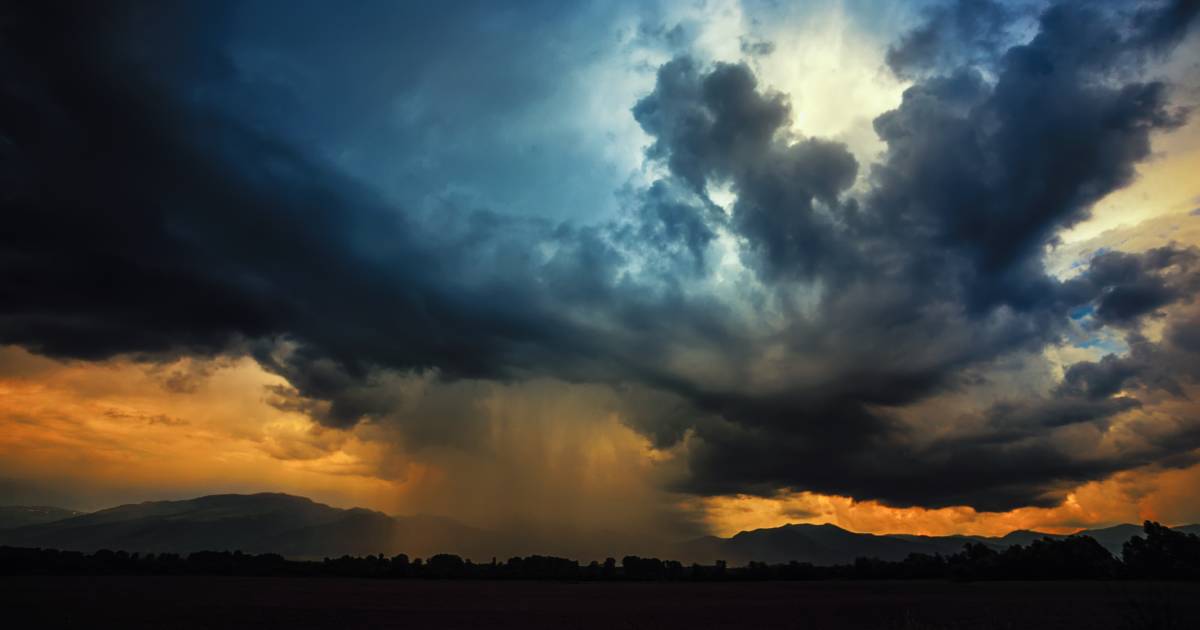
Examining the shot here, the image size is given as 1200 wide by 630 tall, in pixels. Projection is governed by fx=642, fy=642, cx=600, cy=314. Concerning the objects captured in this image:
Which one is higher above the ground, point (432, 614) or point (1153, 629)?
point (1153, 629)

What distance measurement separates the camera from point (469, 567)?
18938cm

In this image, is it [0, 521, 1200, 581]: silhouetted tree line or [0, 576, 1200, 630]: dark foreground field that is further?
[0, 521, 1200, 581]: silhouetted tree line

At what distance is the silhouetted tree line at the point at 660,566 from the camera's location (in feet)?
448

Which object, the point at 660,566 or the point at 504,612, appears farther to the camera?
the point at 660,566

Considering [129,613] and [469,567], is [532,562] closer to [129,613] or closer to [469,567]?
[469,567]

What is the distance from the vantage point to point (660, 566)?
194m

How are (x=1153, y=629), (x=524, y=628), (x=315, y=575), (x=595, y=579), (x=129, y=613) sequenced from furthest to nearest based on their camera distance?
(x=595, y=579), (x=315, y=575), (x=129, y=613), (x=524, y=628), (x=1153, y=629)

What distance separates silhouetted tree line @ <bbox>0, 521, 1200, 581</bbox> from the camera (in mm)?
136625

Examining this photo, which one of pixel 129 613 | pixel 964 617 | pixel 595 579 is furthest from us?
pixel 595 579

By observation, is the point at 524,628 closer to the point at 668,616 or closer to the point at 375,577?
the point at 668,616

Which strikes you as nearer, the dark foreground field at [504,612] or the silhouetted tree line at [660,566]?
the dark foreground field at [504,612]

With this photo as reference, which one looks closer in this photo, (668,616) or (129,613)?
(129,613)

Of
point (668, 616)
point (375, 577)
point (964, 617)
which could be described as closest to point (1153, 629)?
point (964, 617)

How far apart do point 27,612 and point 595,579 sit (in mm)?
143024
